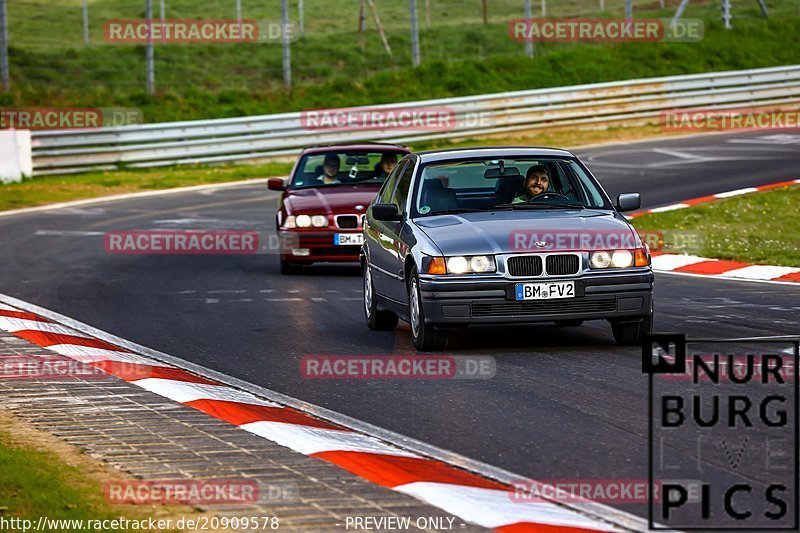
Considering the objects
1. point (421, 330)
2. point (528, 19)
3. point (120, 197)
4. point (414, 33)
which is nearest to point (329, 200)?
point (421, 330)

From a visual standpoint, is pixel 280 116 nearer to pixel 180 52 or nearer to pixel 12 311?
pixel 12 311

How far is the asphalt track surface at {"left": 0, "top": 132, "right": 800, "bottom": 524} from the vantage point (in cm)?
769

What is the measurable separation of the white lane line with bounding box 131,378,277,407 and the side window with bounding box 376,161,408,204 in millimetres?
3664

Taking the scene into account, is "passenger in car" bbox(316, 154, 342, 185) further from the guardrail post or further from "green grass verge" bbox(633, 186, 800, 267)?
the guardrail post

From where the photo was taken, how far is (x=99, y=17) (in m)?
88.8

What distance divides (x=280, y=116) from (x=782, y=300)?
70.2 ft

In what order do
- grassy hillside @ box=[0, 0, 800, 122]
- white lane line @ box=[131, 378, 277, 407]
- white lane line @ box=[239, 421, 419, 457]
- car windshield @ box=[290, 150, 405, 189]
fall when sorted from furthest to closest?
1. grassy hillside @ box=[0, 0, 800, 122]
2. car windshield @ box=[290, 150, 405, 189]
3. white lane line @ box=[131, 378, 277, 407]
4. white lane line @ box=[239, 421, 419, 457]

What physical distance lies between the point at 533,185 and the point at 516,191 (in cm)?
15

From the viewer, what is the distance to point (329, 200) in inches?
690

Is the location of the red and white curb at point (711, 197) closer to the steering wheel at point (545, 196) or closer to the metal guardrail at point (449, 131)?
the steering wheel at point (545, 196)

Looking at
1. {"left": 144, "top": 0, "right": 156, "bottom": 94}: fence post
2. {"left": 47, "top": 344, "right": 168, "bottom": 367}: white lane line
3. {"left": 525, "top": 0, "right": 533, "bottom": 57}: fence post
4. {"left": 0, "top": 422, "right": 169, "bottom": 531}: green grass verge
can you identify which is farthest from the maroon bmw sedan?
{"left": 525, "top": 0, "right": 533, "bottom": 57}: fence post

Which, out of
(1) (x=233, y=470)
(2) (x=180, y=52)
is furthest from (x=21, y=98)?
(1) (x=233, y=470)

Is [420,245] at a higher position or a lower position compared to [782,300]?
higher

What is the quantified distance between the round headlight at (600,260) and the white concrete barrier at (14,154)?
73.1ft
